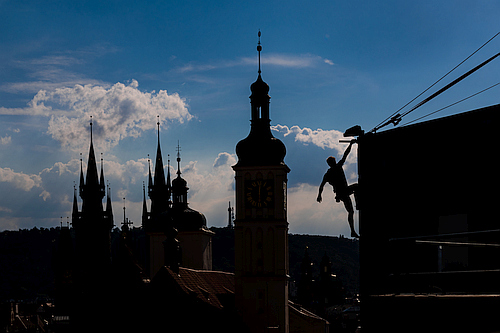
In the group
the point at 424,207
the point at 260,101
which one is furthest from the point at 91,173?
the point at 424,207

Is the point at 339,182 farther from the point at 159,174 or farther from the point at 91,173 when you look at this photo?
the point at 91,173

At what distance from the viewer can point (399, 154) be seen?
2816 centimetres

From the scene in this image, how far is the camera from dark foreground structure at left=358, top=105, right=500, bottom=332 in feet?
79.2

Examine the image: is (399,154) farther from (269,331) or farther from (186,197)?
(186,197)

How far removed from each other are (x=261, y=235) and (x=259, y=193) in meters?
3.56

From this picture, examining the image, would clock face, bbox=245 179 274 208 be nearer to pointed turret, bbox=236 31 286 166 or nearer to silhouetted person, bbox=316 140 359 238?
pointed turret, bbox=236 31 286 166

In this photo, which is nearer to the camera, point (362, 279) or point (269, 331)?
point (362, 279)

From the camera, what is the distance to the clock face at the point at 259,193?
66562mm

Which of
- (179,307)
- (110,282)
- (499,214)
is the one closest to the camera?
(499,214)

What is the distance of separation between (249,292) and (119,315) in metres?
11.3

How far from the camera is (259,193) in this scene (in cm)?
6669

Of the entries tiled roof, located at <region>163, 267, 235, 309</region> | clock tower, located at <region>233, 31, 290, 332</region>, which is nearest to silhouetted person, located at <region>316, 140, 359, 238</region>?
tiled roof, located at <region>163, 267, 235, 309</region>

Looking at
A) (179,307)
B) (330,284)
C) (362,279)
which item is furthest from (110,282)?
(330,284)

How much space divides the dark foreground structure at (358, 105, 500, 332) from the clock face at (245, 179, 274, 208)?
38004 millimetres
